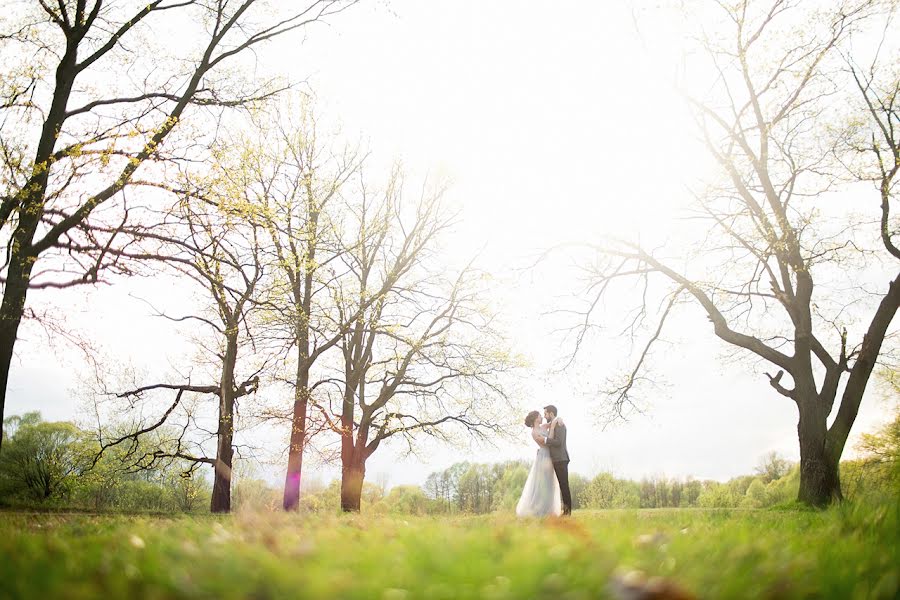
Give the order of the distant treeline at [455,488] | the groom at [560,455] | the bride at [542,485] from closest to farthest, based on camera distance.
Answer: the groom at [560,455] < the bride at [542,485] < the distant treeline at [455,488]

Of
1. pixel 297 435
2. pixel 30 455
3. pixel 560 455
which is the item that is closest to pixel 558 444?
pixel 560 455

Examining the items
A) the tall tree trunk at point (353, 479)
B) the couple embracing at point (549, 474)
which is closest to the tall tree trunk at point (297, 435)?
the tall tree trunk at point (353, 479)

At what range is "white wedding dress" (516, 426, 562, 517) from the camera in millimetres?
12672

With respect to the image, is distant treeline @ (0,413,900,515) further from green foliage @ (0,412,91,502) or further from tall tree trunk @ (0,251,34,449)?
tall tree trunk @ (0,251,34,449)

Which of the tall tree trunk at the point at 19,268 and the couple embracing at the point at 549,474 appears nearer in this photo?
the tall tree trunk at the point at 19,268

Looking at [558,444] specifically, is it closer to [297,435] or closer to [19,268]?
[297,435]

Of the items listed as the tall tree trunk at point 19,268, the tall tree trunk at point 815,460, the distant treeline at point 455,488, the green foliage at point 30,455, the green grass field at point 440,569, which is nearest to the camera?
the green grass field at point 440,569

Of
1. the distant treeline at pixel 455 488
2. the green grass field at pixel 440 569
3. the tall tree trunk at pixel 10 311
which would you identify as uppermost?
the tall tree trunk at pixel 10 311

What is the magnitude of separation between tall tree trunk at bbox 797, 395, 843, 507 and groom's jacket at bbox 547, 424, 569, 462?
6498 millimetres

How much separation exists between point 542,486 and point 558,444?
112 centimetres

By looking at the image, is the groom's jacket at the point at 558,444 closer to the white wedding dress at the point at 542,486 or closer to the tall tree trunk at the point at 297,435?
the white wedding dress at the point at 542,486

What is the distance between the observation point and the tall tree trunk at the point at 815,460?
13805 millimetres

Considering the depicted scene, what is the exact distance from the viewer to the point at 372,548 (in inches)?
82.1

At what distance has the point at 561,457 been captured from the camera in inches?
492
